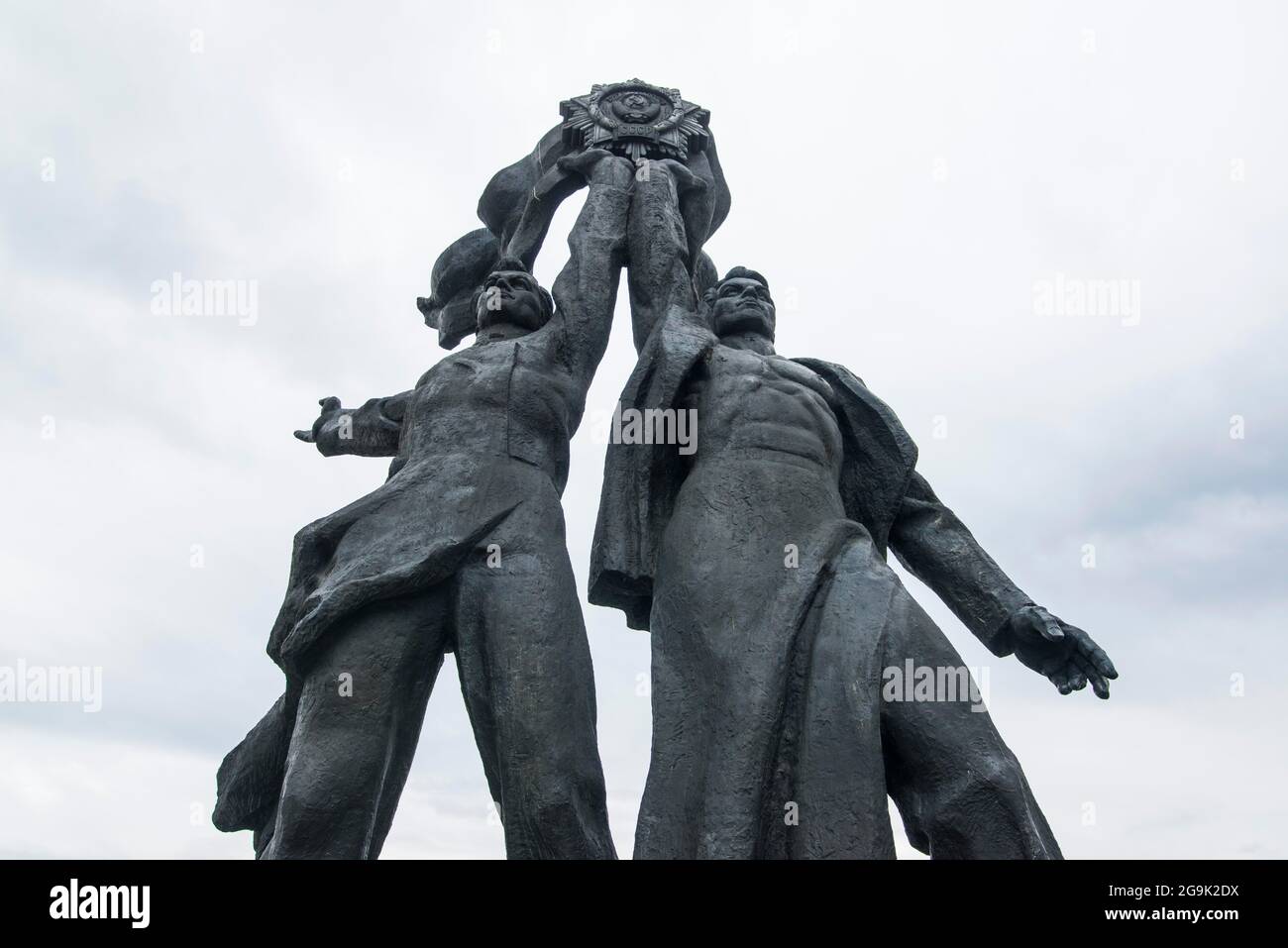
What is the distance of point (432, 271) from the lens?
9258 mm

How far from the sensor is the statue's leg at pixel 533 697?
20.1 feet

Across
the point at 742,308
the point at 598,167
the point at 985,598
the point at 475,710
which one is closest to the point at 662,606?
the point at 475,710

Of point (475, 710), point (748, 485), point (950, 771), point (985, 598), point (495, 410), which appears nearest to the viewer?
point (950, 771)

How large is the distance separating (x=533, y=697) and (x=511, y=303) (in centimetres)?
266

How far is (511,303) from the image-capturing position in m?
8.00

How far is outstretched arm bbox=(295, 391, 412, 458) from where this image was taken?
807cm

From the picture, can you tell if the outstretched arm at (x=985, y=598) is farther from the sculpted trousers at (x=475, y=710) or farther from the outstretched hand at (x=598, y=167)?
the outstretched hand at (x=598, y=167)

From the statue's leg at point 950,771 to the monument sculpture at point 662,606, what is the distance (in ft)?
0.04

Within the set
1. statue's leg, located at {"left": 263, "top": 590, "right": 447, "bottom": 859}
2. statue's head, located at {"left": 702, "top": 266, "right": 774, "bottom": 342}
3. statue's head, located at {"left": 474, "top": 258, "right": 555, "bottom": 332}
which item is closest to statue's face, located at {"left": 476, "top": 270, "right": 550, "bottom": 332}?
statue's head, located at {"left": 474, "top": 258, "right": 555, "bottom": 332}

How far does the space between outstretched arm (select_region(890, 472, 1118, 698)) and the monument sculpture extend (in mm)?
14

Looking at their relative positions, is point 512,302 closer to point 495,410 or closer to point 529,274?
point 529,274

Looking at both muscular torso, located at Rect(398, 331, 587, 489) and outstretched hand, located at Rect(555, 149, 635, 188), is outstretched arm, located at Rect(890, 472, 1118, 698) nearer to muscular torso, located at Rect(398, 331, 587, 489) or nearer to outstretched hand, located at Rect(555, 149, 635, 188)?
muscular torso, located at Rect(398, 331, 587, 489)

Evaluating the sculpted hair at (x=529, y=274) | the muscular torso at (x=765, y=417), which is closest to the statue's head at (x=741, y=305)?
the muscular torso at (x=765, y=417)
